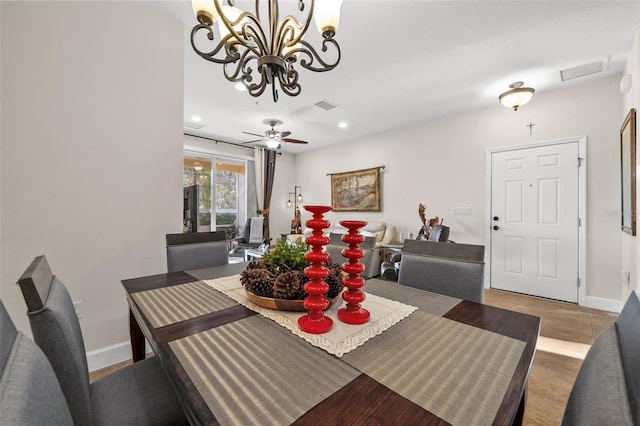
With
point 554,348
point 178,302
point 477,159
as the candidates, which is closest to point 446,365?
point 178,302

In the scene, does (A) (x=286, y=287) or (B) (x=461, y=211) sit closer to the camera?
(A) (x=286, y=287)

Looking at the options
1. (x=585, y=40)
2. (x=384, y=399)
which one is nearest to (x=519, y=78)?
(x=585, y=40)

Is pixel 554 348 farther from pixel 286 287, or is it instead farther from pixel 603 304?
pixel 286 287

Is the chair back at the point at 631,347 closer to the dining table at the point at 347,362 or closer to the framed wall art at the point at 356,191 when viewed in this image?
the dining table at the point at 347,362

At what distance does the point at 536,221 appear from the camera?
129 inches

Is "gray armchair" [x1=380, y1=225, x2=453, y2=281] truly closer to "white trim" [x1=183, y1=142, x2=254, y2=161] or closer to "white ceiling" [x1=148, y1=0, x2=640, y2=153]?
"white ceiling" [x1=148, y1=0, x2=640, y2=153]

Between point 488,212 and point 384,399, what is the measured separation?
151 inches

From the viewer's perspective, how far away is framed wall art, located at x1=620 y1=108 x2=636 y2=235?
2.14 metres

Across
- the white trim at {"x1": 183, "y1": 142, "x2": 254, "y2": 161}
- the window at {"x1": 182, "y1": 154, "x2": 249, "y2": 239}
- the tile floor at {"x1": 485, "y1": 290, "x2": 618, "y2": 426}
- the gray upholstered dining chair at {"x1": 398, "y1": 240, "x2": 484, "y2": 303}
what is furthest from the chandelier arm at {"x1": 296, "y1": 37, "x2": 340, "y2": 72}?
the white trim at {"x1": 183, "y1": 142, "x2": 254, "y2": 161}

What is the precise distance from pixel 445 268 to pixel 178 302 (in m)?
1.28

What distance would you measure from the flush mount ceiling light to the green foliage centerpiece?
3.05 m

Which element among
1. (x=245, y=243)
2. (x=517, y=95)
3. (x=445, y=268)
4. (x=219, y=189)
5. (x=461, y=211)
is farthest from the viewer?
(x=219, y=189)

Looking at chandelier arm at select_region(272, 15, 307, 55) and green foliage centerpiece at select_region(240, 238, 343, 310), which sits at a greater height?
chandelier arm at select_region(272, 15, 307, 55)

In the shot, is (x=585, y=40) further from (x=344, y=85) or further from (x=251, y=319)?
(x=251, y=319)
